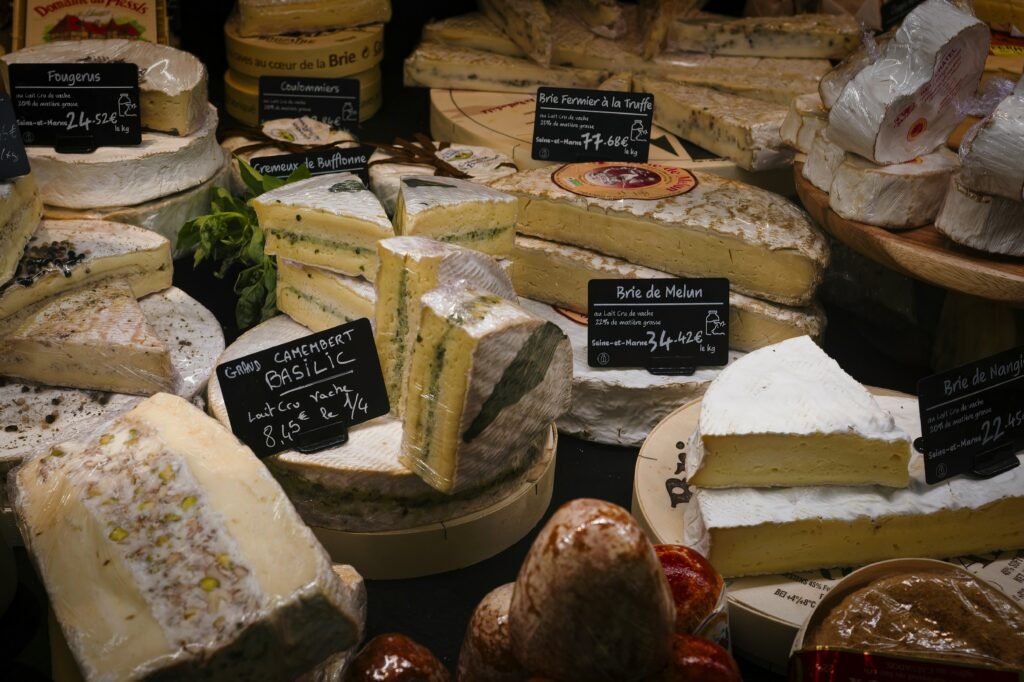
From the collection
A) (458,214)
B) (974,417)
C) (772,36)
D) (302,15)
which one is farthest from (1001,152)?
(302,15)

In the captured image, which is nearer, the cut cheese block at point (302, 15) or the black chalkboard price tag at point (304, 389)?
the black chalkboard price tag at point (304, 389)

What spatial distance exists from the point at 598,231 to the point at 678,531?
1023 mm

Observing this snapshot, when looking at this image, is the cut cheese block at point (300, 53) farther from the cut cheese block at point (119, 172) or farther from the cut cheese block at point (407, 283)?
the cut cheese block at point (407, 283)

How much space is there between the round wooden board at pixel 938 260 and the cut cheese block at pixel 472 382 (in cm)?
85

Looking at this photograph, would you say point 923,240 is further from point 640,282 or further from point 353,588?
point 353,588

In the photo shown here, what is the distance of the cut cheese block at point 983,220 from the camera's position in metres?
2.13

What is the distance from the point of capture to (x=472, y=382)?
1777 mm

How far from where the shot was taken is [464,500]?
202 cm

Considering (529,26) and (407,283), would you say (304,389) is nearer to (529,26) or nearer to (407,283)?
(407,283)

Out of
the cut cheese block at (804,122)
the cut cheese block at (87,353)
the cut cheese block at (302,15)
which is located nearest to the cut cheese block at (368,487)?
the cut cheese block at (87,353)

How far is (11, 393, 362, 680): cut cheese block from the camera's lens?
1.38 meters

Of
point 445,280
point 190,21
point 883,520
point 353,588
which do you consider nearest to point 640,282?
point 445,280

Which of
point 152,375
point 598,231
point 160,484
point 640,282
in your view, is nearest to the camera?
point 160,484

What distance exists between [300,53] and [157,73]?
2.54ft
